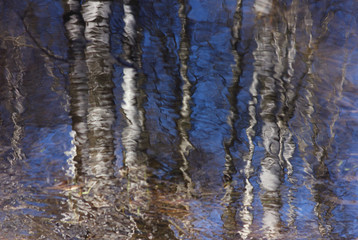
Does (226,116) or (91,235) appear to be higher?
(226,116)

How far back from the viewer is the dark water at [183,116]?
5.13 feet

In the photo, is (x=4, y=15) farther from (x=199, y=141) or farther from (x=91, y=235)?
(x=91, y=235)

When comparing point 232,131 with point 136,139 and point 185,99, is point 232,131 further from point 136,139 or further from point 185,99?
point 136,139

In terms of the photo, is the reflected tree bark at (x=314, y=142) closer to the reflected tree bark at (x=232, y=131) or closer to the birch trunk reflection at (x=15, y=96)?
the reflected tree bark at (x=232, y=131)

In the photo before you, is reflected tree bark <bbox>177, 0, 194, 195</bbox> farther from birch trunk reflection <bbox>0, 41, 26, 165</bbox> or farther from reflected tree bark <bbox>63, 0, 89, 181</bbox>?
birch trunk reflection <bbox>0, 41, 26, 165</bbox>

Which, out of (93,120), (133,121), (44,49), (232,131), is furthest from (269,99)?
(44,49)

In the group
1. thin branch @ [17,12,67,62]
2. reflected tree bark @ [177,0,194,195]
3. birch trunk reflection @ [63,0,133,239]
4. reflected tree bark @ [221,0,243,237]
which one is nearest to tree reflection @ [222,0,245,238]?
reflected tree bark @ [221,0,243,237]

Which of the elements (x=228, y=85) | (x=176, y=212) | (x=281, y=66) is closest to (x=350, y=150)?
(x=281, y=66)

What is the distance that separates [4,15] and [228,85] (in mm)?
1164

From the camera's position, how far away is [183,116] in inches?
72.1

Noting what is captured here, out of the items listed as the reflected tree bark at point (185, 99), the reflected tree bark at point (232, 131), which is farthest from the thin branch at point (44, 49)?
the reflected tree bark at point (232, 131)

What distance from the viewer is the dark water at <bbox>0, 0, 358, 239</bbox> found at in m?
→ 1.56

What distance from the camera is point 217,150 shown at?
187 cm

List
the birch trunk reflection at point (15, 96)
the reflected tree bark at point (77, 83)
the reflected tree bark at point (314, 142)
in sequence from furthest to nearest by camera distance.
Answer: the birch trunk reflection at point (15, 96)
the reflected tree bark at point (77, 83)
the reflected tree bark at point (314, 142)
